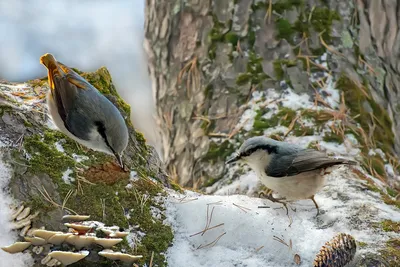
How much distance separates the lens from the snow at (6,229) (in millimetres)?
2150

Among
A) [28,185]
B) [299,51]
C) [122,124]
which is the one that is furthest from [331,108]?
[28,185]

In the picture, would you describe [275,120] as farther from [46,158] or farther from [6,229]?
[6,229]

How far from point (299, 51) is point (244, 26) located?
54cm

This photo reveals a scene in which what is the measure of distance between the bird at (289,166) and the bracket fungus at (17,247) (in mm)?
1430

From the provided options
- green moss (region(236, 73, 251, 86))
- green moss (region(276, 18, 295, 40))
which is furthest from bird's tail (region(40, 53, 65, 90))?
green moss (region(276, 18, 295, 40))

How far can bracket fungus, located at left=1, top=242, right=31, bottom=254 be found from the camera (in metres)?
2.08

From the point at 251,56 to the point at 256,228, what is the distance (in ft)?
7.38

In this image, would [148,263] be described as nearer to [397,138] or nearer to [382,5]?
[397,138]

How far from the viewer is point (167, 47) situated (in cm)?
502

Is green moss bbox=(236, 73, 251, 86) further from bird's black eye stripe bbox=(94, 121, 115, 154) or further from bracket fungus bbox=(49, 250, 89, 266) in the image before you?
bracket fungus bbox=(49, 250, 89, 266)

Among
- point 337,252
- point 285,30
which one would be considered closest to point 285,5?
point 285,30

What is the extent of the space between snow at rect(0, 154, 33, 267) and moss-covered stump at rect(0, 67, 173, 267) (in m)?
0.03

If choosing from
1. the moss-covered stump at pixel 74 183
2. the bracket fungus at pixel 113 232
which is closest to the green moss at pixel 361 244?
the moss-covered stump at pixel 74 183

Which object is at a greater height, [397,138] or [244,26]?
[244,26]
